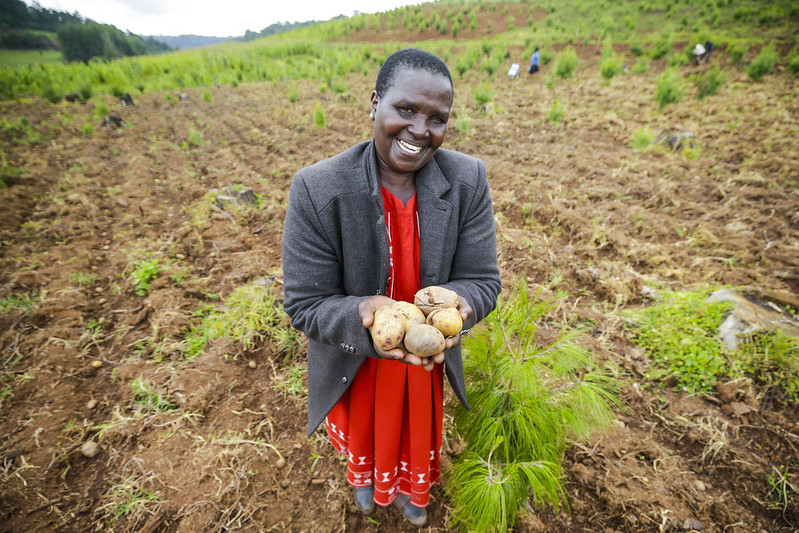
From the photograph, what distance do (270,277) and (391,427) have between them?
2138mm

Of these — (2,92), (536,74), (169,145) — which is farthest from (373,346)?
(536,74)

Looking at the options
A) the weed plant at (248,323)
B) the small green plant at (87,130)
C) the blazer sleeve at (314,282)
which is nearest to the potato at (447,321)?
the blazer sleeve at (314,282)

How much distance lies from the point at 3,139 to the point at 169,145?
9.33 feet

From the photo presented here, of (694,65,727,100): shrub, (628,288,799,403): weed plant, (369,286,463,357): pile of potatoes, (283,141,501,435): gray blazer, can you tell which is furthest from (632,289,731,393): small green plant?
(694,65,727,100): shrub

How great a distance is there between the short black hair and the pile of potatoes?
28.8 inches

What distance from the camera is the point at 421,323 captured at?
1112mm

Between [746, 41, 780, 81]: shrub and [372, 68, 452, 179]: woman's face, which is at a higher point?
[746, 41, 780, 81]: shrub

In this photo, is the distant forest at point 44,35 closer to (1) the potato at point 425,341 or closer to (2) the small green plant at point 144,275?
(2) the small green plant at point 144,275

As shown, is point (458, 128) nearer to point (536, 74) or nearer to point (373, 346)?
point (373, 346)

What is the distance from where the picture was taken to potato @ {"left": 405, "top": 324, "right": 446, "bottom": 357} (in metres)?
1.00

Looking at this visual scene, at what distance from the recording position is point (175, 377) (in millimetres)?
2418

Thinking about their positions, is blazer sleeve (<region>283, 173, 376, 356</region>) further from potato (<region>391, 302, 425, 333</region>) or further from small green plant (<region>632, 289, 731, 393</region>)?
small green plant (<region>632, 289, 731, 393</region>)

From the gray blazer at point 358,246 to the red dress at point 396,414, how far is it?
79mm

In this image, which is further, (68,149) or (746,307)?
(68,149)
